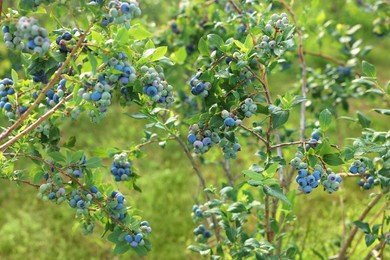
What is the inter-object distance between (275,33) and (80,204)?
73 centimetres

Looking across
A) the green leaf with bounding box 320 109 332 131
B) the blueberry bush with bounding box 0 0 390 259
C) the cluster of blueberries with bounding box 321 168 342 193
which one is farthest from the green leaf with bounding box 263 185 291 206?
the green leaf with bounding box 320 109 332 131

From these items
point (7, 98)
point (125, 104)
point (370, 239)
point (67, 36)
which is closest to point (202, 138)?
point (125, 104)

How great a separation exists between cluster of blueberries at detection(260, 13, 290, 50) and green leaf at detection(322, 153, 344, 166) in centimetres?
33

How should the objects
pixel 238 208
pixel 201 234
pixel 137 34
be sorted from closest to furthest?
pixel 137 34 → pixel 238 208 → pixel 201 234

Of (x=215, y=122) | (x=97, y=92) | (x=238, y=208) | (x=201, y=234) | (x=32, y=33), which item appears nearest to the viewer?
(x=32, y=33)

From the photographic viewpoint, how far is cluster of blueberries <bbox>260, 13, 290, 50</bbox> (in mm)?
1517

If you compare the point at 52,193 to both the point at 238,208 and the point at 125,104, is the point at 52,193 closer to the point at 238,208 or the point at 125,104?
the point at 125,104

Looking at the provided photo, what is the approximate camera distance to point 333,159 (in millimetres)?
1498

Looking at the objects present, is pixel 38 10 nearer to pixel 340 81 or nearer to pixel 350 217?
pixel 340 81

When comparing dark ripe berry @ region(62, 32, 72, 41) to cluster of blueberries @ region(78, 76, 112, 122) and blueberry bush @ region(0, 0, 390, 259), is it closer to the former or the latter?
blueberry bush @ region(0, 0, 390, 259)

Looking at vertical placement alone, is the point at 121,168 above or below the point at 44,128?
below

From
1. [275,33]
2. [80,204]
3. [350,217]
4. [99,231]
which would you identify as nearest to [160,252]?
[99,231]

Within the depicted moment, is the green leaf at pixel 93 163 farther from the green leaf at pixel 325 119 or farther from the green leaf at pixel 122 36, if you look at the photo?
the green leaf at pixel 325 119

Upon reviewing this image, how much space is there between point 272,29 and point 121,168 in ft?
2.09
